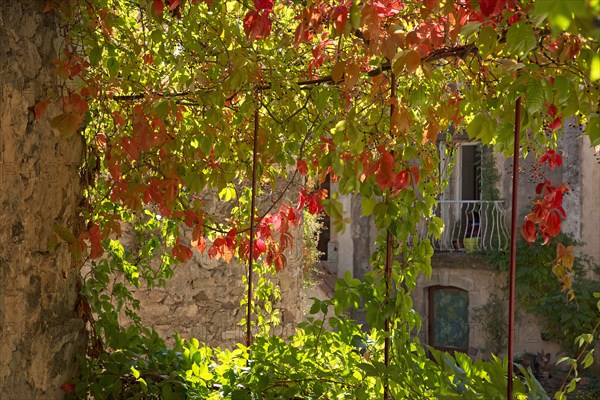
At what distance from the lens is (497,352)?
1055cm

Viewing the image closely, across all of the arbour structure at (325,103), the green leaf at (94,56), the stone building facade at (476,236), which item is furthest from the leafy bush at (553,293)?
the green leaf at (94,56)

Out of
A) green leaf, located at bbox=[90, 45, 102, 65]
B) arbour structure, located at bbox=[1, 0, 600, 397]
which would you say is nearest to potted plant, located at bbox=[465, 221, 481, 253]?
arbour structure, located at bbox=[1, 0, 600, 397]

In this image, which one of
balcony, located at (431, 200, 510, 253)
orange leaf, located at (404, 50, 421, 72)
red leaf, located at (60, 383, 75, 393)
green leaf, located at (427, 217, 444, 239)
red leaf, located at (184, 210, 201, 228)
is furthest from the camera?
balcony, located at (431, 200, 510, 253)

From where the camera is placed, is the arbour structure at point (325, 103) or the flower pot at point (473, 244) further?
the flower pot at point (473, 244)

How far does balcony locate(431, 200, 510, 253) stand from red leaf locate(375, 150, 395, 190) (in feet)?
28.3

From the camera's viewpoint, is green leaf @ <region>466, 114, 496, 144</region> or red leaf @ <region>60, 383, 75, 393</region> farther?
red leaf @ <region>60, 383, 75, 393</region>

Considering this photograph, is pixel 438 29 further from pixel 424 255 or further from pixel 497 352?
pixel 497 352

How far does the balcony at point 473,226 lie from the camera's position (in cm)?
1079

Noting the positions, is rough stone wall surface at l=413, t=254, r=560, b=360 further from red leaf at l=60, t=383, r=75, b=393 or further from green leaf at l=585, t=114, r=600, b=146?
green leaf at l=585, t=114, r=600, b=146

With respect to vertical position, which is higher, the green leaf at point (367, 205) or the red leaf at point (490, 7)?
the red leaf at point (490, 7)

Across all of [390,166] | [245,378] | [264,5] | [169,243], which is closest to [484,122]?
[390,166]

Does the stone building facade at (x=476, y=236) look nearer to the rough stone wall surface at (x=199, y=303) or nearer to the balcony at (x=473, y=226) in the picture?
the balcony at (x=473, y=226)

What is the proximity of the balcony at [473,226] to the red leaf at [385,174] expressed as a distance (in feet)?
28.3

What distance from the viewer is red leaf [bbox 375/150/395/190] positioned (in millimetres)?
2230
